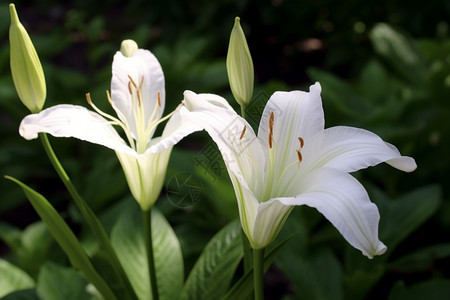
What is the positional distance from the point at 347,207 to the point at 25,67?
476 millimetres

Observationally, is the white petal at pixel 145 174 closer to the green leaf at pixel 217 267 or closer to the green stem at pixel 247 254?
the green stem at pixel 247 254

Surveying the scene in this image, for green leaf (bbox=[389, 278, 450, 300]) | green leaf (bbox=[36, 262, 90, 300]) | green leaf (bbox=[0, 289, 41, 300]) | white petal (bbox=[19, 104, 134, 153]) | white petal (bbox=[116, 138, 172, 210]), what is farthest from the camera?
green leaf (bbox=[389, 278, 450, 300])

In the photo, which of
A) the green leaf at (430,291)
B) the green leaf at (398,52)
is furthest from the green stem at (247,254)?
the green leaf at (398,52)

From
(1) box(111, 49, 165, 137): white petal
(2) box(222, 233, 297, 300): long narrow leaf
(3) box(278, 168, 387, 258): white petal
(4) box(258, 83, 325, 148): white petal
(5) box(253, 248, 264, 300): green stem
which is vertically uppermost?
(1) box(111, 49, 165, 137): white petal

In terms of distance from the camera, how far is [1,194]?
2.11 m

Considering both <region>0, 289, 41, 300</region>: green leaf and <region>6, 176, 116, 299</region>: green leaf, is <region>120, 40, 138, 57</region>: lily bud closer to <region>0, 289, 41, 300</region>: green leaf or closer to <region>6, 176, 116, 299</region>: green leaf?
<region>6, 176, 116, 299</region>: green leaf

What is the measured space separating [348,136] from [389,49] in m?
1.49

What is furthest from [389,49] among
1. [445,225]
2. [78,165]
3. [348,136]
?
[348,136]

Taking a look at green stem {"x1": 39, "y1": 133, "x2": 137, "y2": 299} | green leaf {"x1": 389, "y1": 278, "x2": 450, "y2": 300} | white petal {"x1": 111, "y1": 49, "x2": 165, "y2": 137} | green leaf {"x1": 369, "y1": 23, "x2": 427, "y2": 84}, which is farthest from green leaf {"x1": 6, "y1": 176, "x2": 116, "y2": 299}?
green leaf {"x1": 369, "y1": 23, "x2": 427, "y2": 84}

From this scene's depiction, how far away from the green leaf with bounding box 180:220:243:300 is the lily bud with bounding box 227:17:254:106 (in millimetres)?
368

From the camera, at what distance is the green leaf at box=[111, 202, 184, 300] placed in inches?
42.8

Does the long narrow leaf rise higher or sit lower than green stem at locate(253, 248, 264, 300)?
lower

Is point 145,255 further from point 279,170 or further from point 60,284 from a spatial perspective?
point 279,170

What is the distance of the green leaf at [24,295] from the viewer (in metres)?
0.95
